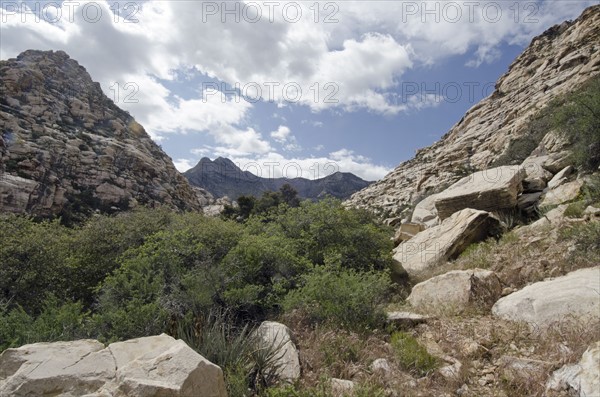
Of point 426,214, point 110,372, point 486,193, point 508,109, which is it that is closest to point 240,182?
point 508,109

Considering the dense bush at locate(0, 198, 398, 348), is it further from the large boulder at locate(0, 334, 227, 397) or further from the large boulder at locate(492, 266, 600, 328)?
the large boulder at locate(492, 266, 600, 328)

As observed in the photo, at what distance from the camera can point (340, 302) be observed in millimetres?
5906

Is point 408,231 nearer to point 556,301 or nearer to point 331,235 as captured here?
point 331,235

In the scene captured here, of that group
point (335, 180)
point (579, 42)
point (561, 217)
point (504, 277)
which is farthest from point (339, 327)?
point (335, 180)

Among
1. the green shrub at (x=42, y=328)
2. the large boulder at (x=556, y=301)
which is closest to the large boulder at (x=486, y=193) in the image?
the large boulder at (x=556, y=301)

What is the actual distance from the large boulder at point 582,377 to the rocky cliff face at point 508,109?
1758 cm

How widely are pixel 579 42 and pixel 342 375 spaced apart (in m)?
41.1

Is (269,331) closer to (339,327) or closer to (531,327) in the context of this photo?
(339,327)

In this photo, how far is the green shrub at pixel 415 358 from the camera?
414 centimetres

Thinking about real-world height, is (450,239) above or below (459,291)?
above

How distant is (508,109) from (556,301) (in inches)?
1390

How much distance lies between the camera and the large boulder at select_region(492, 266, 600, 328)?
4617 mm

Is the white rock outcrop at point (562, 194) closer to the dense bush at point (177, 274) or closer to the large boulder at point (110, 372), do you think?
the dense bush at point (177, 274)

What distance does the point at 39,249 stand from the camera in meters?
8.34
